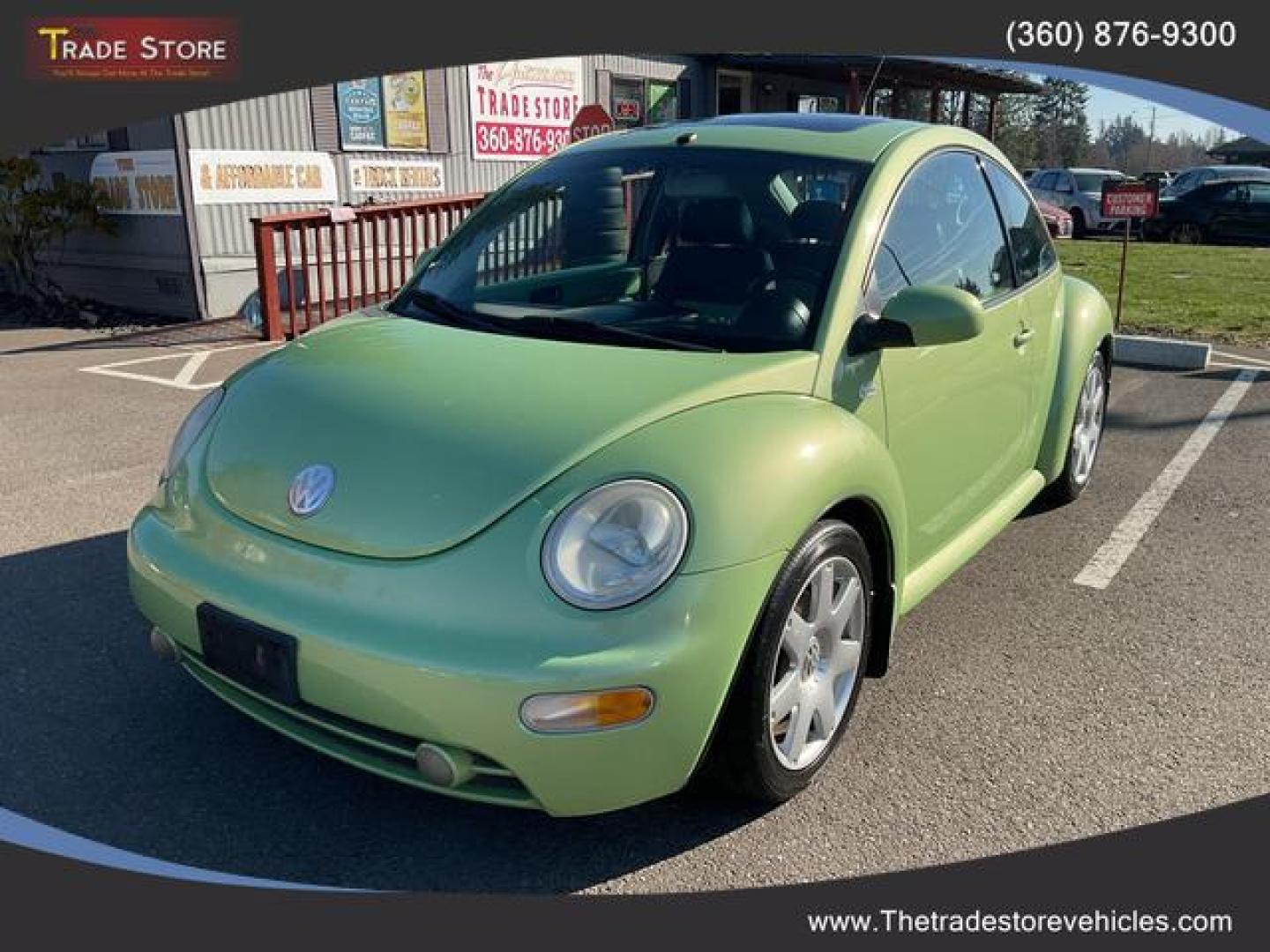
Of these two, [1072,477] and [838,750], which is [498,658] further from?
[1072,477]

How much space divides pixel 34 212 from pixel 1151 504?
33.5 ft

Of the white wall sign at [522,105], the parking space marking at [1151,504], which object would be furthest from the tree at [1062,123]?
the parking space marking at [1151,504]

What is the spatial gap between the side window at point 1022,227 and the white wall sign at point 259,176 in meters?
8.21

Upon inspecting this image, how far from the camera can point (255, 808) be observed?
279 cm

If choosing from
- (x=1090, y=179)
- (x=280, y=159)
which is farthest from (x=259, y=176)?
(x=1090, y=179)

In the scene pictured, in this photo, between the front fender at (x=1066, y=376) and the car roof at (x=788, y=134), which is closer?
the car roof at (x=788, y=134)

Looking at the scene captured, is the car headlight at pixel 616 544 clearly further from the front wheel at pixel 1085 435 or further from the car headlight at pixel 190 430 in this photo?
the front wheel at pixel 1085 435

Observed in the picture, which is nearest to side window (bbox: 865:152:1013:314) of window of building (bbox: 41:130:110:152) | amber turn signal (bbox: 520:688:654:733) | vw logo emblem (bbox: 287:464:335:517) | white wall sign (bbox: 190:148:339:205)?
amber turn signal (bbox: 520:688:654:733)

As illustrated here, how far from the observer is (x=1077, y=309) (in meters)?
4.79

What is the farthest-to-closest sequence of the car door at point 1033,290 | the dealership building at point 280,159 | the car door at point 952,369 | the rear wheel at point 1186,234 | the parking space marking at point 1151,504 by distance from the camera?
the rear wheel at point 1186,234
the dealership building at point 280,159
the parking space marking at point 1151,504
the car door at point 1033,290
the car door at point 952,369

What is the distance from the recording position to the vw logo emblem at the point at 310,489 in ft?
8.45

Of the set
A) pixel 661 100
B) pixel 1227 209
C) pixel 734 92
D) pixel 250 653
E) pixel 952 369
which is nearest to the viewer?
pixel 250 653

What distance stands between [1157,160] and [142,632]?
10305 cm

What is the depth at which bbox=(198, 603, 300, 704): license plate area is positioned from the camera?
2467 millimetres
